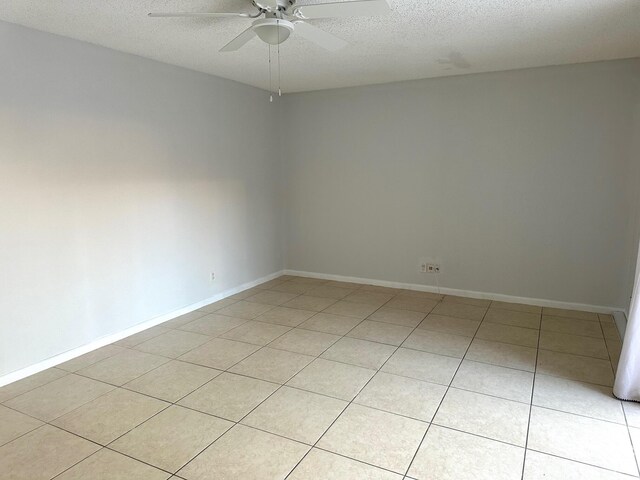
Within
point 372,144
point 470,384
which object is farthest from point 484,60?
point 470,384

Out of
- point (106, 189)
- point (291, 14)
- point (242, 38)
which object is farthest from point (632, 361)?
point (106, 189)

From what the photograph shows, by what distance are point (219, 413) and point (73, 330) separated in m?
1.51

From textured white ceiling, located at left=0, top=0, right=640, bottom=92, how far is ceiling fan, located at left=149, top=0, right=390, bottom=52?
0.48 feet

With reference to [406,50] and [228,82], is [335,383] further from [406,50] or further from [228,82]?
[228,82]

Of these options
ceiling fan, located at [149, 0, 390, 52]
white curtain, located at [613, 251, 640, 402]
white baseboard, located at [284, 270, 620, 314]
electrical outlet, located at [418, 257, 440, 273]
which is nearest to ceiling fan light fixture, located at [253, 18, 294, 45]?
ceiling fan, located at [149, 0, 390, 52]

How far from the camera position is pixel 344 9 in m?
2.15

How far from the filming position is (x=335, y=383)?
2.78m

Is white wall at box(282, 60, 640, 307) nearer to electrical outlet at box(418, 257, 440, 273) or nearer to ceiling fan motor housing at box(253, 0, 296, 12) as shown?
electrical outlet at box(418, 257, 440, 273)

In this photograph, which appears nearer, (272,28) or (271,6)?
(271,6)

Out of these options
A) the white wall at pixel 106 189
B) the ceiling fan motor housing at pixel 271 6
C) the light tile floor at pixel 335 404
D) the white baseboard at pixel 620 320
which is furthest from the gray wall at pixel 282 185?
the ceiling fan motor housing at pixel 271 6

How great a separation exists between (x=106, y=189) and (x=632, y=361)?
3802 mm

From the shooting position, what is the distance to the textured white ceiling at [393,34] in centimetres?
248

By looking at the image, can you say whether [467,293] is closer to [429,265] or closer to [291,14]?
[429,265]

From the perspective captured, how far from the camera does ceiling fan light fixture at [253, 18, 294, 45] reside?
90.9 inches
